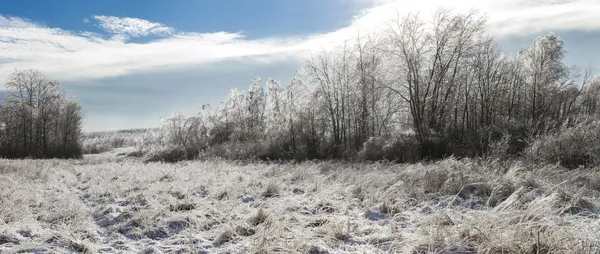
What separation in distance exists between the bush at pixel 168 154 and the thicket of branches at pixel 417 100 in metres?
0.94

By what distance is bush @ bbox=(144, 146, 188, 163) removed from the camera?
97.3ft

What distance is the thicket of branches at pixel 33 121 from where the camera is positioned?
127ft

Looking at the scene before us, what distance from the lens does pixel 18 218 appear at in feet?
16.9

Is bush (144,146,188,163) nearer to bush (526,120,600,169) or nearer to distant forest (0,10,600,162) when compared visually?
distant forest (0,10,600,162)

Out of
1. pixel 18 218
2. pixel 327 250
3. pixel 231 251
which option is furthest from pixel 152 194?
pixel 327 250

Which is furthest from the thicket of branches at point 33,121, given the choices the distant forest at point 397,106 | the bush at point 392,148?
the bush at point 392,148

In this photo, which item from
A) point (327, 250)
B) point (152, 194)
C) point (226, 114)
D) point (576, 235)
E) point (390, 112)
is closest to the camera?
point (576, 235)

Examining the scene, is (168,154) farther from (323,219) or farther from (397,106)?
(323,219)

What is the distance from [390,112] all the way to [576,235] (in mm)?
22113

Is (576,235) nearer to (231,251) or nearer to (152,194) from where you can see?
(231,251)

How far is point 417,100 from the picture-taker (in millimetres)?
20656

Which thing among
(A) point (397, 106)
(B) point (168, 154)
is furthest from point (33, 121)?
(A) point (397, 106)

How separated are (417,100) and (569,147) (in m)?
10.0

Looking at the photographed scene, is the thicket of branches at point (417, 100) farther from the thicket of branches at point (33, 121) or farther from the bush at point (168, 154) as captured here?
the thicket of branches at point (33, 121)
